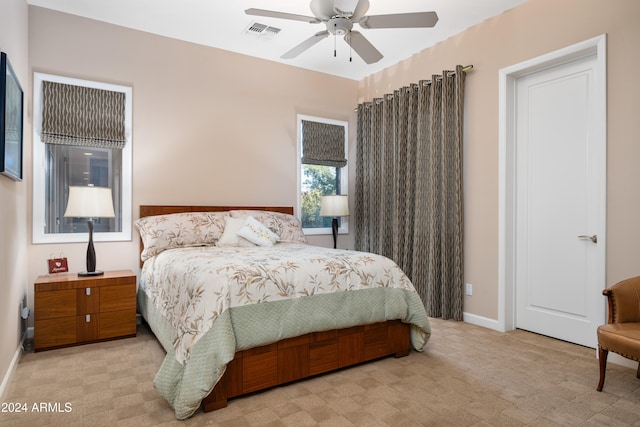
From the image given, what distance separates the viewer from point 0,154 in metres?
2.16

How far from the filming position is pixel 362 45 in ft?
9.55

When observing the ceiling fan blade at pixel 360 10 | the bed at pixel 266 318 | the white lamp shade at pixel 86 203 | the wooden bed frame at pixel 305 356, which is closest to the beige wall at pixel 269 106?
the white lamp shade at pixel 86 203

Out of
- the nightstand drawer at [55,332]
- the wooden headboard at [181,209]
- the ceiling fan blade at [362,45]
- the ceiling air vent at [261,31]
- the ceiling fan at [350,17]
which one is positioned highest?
the ceiling air vent at [261,31]

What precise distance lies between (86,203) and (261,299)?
6.36 ft

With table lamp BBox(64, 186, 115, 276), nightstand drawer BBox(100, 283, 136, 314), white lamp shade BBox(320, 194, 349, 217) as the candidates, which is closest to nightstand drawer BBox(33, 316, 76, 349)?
nightstand drawer BBox(100, 283, 136, 314)

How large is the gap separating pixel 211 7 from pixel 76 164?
6.30 feet

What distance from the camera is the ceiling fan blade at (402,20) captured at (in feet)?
8.25

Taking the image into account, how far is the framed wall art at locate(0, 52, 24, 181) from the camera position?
219 cm

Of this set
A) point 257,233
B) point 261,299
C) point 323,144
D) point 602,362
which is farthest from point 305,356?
point 323,144

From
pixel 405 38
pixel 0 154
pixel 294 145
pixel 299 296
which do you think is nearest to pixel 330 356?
pixel 299 296

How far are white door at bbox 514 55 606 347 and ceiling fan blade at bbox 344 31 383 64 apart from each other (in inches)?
59.9

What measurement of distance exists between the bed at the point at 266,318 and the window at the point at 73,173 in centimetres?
82

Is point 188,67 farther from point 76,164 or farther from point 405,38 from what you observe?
point 405,38

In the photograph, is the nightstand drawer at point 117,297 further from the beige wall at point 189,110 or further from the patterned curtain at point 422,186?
the patterned curtain at point 422,186
